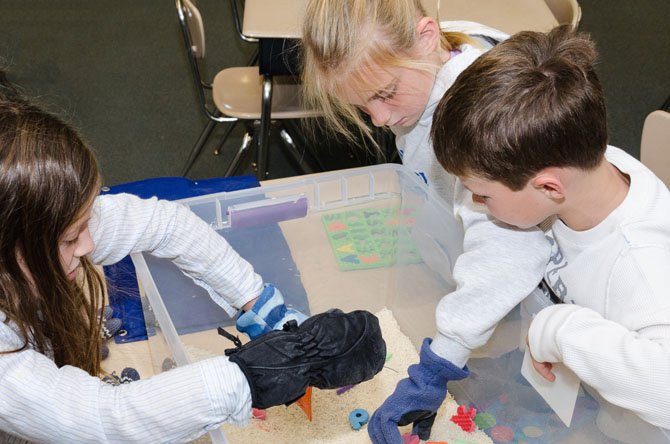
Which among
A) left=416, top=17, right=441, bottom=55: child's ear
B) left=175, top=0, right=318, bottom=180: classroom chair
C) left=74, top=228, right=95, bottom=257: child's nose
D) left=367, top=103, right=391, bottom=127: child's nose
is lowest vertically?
left=175, top=0, right=318, bottom=180: classroom chair

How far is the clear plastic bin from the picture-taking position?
1.03 m

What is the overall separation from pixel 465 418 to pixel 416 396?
266 millimetres

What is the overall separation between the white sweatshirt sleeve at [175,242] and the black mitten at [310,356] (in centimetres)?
20

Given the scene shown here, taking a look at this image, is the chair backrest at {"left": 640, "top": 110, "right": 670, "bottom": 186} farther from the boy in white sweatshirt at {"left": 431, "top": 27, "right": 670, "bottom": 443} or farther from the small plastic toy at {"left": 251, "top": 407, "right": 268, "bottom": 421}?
the small plastic toy at {"left": 251, "top": 407, "right": 268, "bottom": 421}

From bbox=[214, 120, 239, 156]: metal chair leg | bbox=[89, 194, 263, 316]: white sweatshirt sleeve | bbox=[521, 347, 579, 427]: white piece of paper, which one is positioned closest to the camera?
bbox=[521, 347, 579, 427]: white piece of paper

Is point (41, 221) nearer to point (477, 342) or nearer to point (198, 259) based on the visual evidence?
point (198, 259)

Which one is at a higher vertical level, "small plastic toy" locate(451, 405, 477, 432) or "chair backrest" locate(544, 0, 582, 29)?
"chair backrest" locate(544, 0, 582, 29)

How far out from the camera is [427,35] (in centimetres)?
108

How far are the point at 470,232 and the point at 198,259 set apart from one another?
39 centimetres

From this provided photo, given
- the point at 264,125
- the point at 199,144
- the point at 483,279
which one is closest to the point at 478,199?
the point at 483,279

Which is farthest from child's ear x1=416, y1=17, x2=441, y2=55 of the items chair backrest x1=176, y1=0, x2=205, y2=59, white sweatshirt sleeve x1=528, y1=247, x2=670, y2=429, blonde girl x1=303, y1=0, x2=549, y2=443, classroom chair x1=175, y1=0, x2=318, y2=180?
chair backrest x1=176, y1=0, x2=205, y2=59

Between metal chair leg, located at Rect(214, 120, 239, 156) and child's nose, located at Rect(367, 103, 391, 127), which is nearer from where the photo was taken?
child's nose, located at Rect(367, 103, 391, 127)

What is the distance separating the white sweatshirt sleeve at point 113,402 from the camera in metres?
0.74

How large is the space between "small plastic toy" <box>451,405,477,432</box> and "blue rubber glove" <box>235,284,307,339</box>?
1.00ft
